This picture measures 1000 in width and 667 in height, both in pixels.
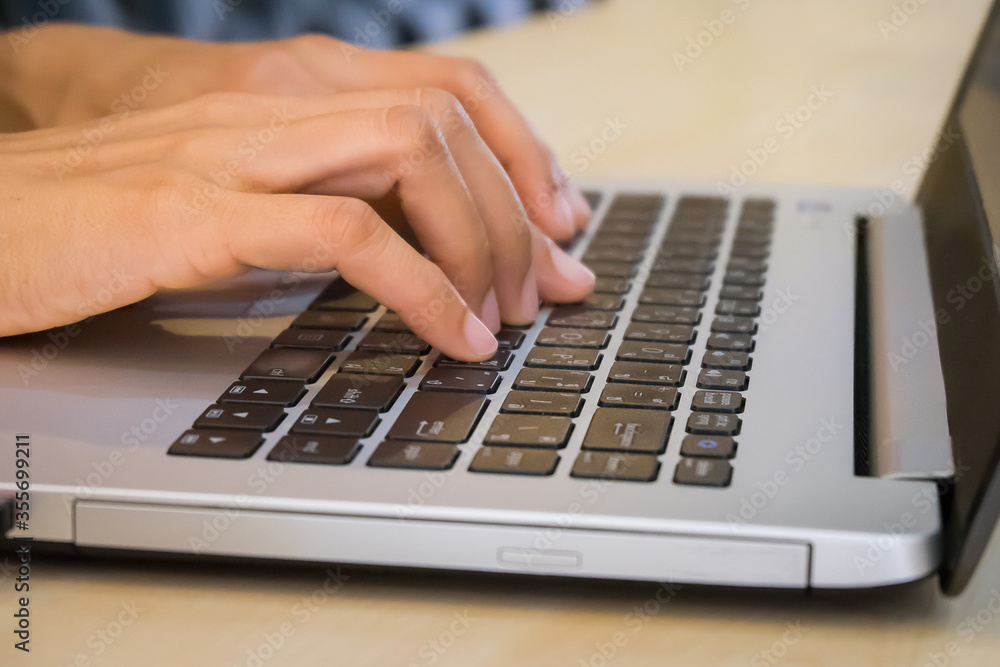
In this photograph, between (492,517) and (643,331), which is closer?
(492,517)

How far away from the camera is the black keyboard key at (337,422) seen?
0.41 meters

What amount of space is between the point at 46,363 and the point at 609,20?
61.5 inches

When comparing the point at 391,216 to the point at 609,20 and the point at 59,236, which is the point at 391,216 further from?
the point at 609,20

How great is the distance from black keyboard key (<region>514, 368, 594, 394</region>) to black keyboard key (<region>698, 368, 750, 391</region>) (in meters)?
0.05

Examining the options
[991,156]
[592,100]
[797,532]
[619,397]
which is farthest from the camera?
[592,100]

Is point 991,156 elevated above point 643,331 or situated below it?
above

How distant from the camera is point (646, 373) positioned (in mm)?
473

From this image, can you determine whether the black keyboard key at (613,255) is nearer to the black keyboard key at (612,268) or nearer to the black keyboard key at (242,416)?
the black keyboard key at (612,268)

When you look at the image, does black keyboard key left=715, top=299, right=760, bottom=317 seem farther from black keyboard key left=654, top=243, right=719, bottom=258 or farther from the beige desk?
the beige desk

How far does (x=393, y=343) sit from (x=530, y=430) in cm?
14

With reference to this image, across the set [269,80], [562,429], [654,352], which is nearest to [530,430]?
[562,429]

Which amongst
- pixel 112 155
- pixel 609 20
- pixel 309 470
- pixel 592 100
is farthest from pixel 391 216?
pixel 609 20

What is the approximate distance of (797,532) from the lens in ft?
1.11

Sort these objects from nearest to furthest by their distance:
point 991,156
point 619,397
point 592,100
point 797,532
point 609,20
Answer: point 797,532 < point 619,397 < point 991,156 < point 592,100 < point 609,20
